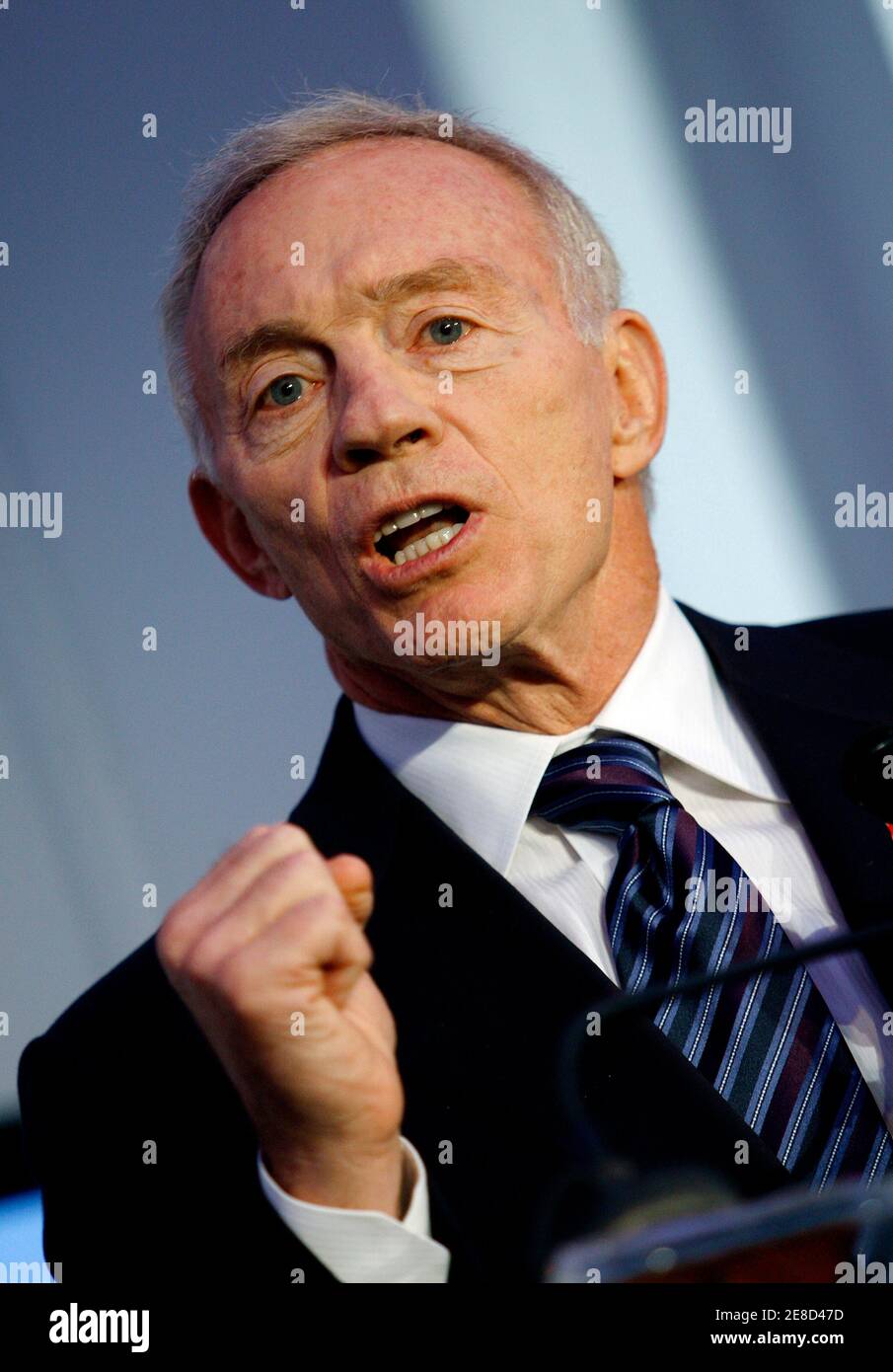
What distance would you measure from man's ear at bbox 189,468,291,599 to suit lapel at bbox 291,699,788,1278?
0.46 meters

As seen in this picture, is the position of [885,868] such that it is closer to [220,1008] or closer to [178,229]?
[220,1008]

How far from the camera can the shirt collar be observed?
1.67m

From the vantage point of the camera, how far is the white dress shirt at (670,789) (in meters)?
1.52

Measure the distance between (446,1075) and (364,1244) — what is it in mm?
259

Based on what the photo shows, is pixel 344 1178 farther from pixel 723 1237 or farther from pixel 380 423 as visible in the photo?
pixel 380 423

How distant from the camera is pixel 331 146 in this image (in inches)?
73.2

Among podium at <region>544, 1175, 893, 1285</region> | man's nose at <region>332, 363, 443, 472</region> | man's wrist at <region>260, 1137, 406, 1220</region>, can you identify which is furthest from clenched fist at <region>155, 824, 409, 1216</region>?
man's nose at <region>332, 363, 443, 472</region>

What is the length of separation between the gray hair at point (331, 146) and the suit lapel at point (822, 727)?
443mm

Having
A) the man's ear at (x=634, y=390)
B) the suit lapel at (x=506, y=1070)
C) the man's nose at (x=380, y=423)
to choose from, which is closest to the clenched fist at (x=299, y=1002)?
the suit lapel at (x=506, y=1070)

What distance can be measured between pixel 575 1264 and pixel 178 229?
4.97ft

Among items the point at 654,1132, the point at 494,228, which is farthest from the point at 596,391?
the point at 654,1132

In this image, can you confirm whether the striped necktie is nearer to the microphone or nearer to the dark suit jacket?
the dark suit jacket

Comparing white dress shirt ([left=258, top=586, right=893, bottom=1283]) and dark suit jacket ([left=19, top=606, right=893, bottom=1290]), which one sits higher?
white dress shirt ([left=258, top=586, right=893, bottom=1283])
